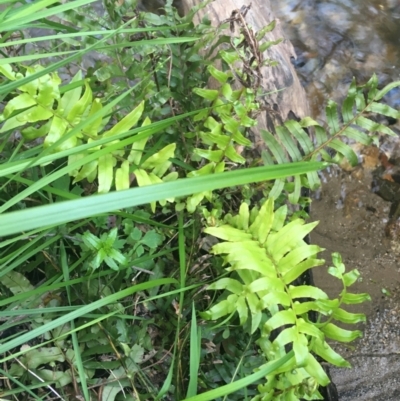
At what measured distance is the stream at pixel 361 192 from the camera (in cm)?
245

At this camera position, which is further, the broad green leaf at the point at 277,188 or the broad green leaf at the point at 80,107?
the broad green leaf at the point at 277,188

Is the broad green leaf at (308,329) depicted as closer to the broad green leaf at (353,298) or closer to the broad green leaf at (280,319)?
the broad green leaf at (280,319)

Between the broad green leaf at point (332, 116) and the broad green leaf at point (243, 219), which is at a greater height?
the broad green leaf at point (332, 116)

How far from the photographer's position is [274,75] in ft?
7.52

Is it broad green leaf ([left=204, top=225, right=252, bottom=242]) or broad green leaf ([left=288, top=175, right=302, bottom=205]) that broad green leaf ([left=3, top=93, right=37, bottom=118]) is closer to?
broad green leaf ([left=204, top=225, right=252, bottom=242])

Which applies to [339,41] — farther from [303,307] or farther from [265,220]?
[303,307]

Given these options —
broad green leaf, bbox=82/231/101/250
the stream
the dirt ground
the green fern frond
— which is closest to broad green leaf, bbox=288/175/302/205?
the green fern frond

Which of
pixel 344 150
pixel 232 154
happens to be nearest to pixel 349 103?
pixel 344 150

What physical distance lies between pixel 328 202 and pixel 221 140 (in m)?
1.80

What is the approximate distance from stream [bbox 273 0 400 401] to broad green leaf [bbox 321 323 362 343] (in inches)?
17.4

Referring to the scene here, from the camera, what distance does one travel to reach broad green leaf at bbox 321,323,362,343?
1364 millimetres

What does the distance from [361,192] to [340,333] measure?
1.97 m

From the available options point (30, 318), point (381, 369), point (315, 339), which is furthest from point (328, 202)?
point (30, 318)

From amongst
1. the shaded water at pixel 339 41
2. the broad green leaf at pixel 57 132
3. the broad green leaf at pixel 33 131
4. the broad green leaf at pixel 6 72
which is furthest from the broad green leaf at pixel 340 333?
the shaded water at pixel 339 41
